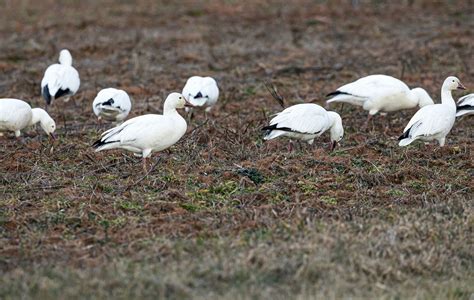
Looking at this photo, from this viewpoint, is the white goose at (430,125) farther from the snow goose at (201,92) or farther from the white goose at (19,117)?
the white goose at (19,117)

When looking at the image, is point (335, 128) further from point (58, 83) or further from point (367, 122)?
point (58, 83)

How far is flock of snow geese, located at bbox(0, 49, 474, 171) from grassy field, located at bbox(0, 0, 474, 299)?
0.23 metres

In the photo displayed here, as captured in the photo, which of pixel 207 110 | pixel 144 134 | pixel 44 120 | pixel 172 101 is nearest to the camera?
pixel 144 134

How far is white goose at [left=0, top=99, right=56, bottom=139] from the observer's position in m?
9.91

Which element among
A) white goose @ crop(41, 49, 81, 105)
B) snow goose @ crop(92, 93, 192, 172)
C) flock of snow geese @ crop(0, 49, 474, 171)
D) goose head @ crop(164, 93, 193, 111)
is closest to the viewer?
snow goose @ crop(92, 93, 192, 172)

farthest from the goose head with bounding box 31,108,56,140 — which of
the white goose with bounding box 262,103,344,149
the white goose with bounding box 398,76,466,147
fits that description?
the white goose with bounding box 398,76,466,147

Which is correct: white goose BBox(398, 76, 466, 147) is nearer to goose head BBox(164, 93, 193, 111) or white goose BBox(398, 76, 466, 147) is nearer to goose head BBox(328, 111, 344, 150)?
goose head BBox(328, 111, 344, 150)

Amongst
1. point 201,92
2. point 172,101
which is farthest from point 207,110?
point 172,101

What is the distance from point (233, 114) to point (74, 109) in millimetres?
2145

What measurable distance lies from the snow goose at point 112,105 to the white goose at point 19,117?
0.56m

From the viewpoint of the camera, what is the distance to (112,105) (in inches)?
412

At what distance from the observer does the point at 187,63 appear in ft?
50.8

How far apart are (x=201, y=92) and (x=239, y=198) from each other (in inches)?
134

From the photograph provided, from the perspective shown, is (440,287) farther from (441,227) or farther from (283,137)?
(283,137)
